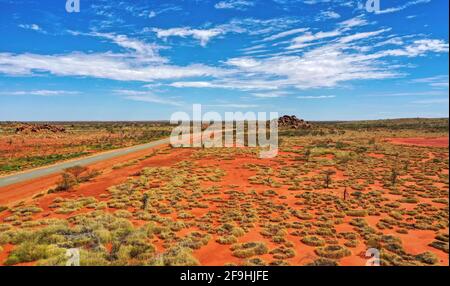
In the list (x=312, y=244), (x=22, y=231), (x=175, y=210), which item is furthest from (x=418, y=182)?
(x=22, y=231)

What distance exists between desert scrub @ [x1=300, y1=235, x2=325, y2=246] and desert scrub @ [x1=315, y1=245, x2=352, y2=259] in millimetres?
505

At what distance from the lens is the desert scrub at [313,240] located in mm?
10523

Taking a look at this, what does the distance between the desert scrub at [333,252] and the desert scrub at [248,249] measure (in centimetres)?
181

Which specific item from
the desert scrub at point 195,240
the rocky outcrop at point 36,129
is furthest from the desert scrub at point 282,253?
the rocky outcrop at point 36,129

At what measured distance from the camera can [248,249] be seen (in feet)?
32.0

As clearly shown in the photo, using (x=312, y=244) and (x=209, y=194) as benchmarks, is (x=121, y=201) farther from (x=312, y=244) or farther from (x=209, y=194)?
(x=312, y=244)

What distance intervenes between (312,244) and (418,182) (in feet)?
48.6

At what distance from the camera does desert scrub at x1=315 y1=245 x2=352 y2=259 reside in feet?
31.1

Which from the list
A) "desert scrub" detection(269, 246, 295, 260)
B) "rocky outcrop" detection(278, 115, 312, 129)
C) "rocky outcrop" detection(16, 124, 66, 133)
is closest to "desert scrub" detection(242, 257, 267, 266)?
"desert scrub" detection(269, 246, 295, 260)

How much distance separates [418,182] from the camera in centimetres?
2084

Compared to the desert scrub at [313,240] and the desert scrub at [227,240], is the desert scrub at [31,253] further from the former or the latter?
the desert scrub at [313,240]

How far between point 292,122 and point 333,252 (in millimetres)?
92456

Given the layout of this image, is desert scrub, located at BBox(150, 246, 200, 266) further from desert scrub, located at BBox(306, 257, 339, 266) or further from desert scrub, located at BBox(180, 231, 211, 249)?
desert scrub, located at BBox(306, 257, 339, 266)
